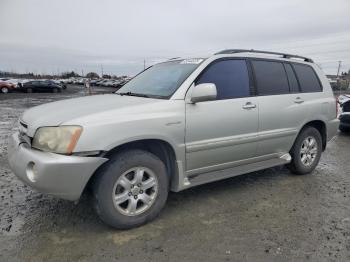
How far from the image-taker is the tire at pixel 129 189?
3.18 metres

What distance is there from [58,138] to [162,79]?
1.66m

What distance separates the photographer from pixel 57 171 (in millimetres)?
2939

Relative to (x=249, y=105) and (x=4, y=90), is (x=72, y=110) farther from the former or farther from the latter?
(x=4, y=90)

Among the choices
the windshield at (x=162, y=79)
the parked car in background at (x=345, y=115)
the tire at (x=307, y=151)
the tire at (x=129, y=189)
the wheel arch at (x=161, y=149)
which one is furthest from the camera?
the parked car in background at (x=345, y=115)

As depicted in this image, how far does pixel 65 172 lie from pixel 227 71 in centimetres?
231

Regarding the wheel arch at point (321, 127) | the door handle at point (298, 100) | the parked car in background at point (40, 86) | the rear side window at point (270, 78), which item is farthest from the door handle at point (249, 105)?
the parked car in background at point (40, 86)

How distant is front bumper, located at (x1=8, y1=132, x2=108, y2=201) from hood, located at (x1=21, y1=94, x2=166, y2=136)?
0.30 metres

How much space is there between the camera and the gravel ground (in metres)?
2.98

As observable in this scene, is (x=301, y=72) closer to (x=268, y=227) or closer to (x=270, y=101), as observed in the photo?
(x=270, y=101)

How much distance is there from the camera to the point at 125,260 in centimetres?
287

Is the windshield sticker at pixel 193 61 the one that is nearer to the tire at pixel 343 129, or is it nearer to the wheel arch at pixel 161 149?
the wheel arch at pixel 161 149

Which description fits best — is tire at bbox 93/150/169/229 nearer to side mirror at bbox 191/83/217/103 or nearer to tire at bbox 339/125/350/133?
side mirror at bbox 191/83/217/103

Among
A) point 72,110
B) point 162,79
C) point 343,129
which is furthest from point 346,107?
point 72,110

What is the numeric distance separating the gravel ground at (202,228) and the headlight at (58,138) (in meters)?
0.87
